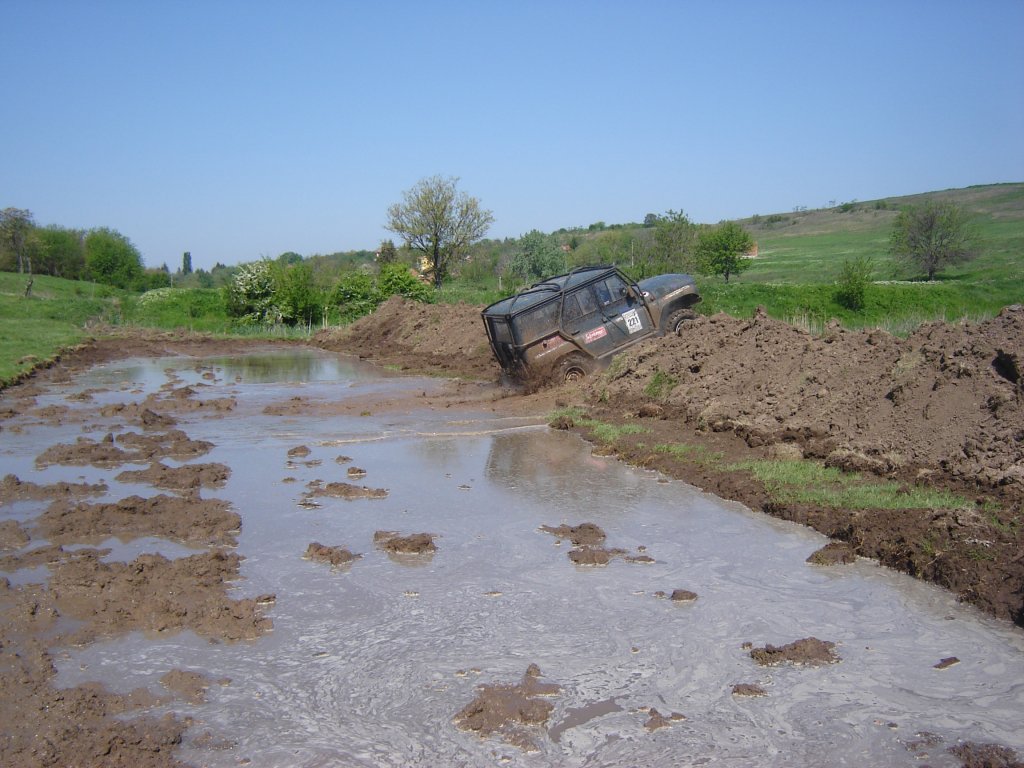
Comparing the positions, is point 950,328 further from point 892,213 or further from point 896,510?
point 892,213

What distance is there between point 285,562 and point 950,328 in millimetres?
9406

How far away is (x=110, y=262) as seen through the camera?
259ft

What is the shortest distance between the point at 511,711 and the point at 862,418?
764 cm

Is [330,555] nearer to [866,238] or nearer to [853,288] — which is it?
[853,288]

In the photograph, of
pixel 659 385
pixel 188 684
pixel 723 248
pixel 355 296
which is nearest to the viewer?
pixel 188 684

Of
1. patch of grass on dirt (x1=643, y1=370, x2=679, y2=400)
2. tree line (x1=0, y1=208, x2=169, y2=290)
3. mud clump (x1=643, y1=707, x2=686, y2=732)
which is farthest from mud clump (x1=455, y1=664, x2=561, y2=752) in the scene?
tree line (x1=0, y1=208, x2=169, y2=290)

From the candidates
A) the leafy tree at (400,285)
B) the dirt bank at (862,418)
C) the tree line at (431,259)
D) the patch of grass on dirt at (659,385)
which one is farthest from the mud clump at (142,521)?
the leafy tree at (400,285)

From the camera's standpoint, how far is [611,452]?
12781 mm

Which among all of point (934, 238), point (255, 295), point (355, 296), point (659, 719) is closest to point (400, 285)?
point (355, 296)

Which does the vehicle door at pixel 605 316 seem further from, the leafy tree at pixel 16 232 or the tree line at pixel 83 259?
the tree line at pixel 83 259

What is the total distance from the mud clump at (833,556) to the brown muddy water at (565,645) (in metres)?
0.11

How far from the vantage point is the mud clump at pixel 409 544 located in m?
8.50

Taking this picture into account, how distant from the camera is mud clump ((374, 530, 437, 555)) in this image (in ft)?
27.9

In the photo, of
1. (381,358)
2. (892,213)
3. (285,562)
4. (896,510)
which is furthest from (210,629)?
(892,213)
